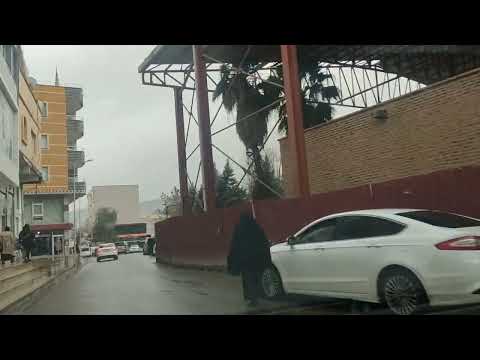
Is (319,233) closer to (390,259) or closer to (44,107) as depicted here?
(390,259)

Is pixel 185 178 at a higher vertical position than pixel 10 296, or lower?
higher

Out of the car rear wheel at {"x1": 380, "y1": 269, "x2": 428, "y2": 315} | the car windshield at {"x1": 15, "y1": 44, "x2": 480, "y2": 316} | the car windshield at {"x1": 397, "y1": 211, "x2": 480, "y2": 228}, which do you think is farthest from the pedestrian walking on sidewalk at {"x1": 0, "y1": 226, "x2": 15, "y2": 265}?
the car windshield at {"x1": 397, "y1": 211, "x2": 480, "y2": 228}

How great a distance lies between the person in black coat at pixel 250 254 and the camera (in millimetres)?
8930

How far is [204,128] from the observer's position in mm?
19156

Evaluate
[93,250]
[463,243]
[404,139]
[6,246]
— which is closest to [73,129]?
[6,246]

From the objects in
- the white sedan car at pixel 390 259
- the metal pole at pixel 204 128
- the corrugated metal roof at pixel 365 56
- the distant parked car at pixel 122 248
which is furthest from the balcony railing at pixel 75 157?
the white sedan car at pixel 390 259

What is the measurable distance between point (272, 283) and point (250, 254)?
2.11ft

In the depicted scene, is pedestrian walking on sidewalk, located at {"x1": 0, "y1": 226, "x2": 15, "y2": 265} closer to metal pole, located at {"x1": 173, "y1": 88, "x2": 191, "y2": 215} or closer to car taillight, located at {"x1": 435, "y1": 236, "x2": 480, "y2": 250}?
metal pole, located at {"x1": 173, "y1": 88, "x2": 191, "y2": 215}

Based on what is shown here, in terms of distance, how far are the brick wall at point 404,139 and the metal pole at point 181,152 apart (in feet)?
28.1
